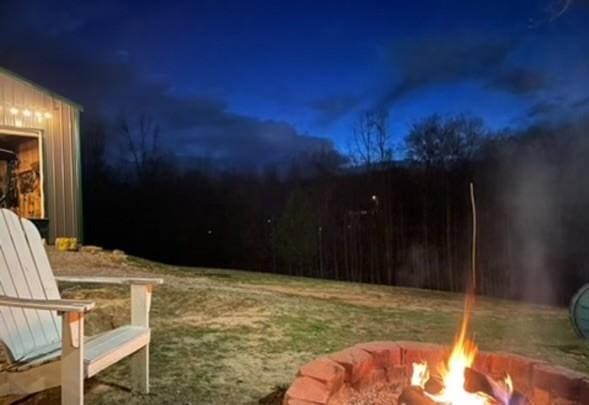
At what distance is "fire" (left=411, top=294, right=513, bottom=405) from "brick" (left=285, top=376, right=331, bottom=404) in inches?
15.8

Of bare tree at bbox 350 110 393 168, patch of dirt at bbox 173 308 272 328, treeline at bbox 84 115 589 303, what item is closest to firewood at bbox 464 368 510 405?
patch of dirt at bbox 173 308 272 328

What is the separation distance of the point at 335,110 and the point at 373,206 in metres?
7.13

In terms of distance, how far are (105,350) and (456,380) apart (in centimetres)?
147

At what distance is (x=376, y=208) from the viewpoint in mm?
15375

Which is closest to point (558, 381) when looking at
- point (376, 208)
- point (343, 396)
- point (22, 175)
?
point (343, 396)

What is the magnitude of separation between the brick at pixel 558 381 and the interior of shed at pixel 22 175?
28.0ft

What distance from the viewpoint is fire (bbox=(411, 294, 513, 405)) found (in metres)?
1.71

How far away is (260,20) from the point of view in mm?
14547

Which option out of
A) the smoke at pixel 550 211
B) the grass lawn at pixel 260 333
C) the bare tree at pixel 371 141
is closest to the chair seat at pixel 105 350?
the grass lawn at pixel 260 333

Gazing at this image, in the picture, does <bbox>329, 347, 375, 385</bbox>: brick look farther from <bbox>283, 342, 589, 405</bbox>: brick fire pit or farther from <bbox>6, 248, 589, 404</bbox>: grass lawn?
<bbox>6, 248, 589, 404</bbox>: grass lawn

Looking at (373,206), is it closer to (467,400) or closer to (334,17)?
(334,17)

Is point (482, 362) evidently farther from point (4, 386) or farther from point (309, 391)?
point (4, 386)

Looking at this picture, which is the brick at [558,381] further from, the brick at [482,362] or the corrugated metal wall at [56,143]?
the corrugated metal wall at [56,143]

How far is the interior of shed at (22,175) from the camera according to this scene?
8.37 metres
